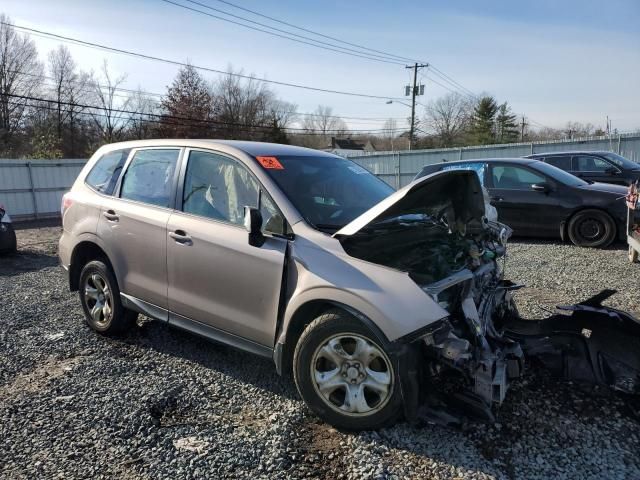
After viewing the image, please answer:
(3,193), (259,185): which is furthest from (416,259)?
(3,193)

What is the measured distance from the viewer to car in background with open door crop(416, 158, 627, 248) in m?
8.17

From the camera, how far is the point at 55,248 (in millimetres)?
10586

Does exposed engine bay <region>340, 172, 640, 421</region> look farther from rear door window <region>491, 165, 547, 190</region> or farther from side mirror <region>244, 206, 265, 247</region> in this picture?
rear door window <region>491, 165, 547, 190</region>

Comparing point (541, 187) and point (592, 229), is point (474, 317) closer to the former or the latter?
point (592, 229)

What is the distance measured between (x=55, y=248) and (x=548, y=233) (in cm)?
1021

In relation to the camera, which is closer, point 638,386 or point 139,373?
point 638,386

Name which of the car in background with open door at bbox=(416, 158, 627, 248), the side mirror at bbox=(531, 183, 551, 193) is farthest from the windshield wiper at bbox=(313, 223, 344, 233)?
the side mirror at bbox=(531, 183, 551, 193)

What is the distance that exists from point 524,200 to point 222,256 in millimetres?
7105

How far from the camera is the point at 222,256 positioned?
3438 millimetres

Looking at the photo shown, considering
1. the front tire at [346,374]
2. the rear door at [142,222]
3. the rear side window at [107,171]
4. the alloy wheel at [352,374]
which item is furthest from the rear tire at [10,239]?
the alloy wheel at [352,374]

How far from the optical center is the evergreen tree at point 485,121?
194ft

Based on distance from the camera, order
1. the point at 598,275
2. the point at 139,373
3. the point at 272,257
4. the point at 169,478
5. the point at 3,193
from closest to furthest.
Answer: the point at 169,478, the point at 272,257, the point at 139,373, the point at 598,275, the point at 3,193

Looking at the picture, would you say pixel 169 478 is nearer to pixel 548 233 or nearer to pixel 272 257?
pixel 272 257

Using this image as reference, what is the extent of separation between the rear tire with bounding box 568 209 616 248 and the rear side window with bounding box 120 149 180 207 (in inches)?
284
